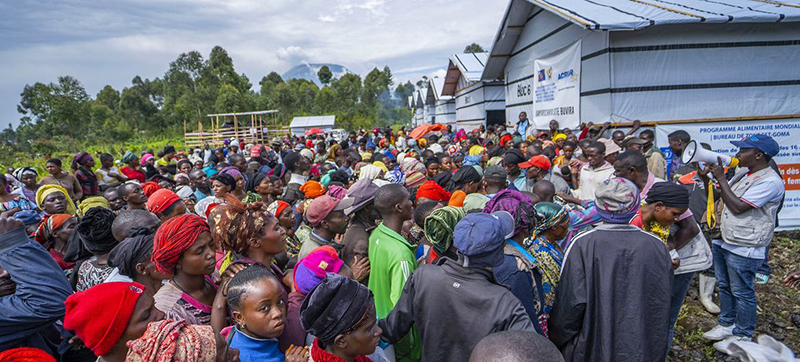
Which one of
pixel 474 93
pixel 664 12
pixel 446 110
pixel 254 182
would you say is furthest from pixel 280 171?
pixel 446 110

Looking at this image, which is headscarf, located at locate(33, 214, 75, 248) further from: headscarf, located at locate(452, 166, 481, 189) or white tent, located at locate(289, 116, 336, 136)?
white tent, located at locate(289, 116, 336, 136)

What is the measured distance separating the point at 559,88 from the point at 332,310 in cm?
990

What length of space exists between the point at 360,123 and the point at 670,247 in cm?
4390

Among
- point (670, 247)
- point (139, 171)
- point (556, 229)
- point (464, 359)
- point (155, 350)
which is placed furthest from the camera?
point (139, 171)

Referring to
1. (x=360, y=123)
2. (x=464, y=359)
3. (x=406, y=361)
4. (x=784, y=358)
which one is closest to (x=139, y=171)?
(x=406, y=361)

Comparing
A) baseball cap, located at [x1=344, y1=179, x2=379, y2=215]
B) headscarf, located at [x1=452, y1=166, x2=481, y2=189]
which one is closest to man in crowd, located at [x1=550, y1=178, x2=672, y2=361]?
baseball cap, located at [x1=344, y1=179, x2=379, y2=215]

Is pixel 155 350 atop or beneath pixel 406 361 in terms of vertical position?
atop

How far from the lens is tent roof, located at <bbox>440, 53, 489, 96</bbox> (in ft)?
59.2

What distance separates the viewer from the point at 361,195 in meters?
3.35

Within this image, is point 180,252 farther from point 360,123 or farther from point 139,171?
point 360,123

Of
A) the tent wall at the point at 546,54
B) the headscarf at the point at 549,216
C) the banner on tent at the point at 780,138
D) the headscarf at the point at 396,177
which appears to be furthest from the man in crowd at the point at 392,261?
the banner on tent at the point at 780,138

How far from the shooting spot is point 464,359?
217cm

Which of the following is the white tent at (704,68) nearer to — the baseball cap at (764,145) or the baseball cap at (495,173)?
the baseball cap at (764,145)

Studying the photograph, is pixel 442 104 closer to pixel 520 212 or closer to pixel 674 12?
pixel 674 12
